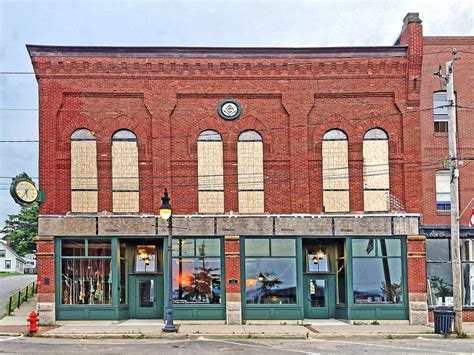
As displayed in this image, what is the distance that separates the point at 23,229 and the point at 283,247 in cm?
7192

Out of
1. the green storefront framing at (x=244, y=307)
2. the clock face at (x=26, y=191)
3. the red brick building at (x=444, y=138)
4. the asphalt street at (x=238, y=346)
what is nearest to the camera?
the asphalt street at (x=238, y=346)

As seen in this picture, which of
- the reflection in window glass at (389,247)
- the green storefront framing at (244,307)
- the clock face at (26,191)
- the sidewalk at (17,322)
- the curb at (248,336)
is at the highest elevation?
the clock face at (26,191)

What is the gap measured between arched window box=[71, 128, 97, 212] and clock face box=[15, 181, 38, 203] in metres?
1.53

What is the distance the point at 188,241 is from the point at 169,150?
3727mm

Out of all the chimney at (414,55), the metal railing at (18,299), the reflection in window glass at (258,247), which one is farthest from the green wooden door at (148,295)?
the chimney at (414,55)

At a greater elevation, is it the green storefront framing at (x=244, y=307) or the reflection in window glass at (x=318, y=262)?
the reflection in window glass at (x=318, y=262)

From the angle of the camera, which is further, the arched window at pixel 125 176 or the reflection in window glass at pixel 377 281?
the arched window at pixel 125 176

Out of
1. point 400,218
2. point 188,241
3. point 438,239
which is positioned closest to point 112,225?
point 188,241

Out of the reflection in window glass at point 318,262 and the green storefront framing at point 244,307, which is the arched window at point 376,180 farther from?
the reflection in window glass at point 318,262

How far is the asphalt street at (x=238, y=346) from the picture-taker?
19.4 metres

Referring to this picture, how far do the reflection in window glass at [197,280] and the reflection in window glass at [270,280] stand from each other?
124 centimetres

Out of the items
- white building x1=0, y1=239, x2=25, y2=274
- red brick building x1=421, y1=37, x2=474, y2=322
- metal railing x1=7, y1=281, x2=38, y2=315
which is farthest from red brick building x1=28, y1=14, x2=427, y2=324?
white building x1=0, y1=239, x2=25, y2=274

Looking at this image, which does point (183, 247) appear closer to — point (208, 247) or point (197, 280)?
point (208, 247)

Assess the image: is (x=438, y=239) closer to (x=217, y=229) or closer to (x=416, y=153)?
(x=416, y=153)
